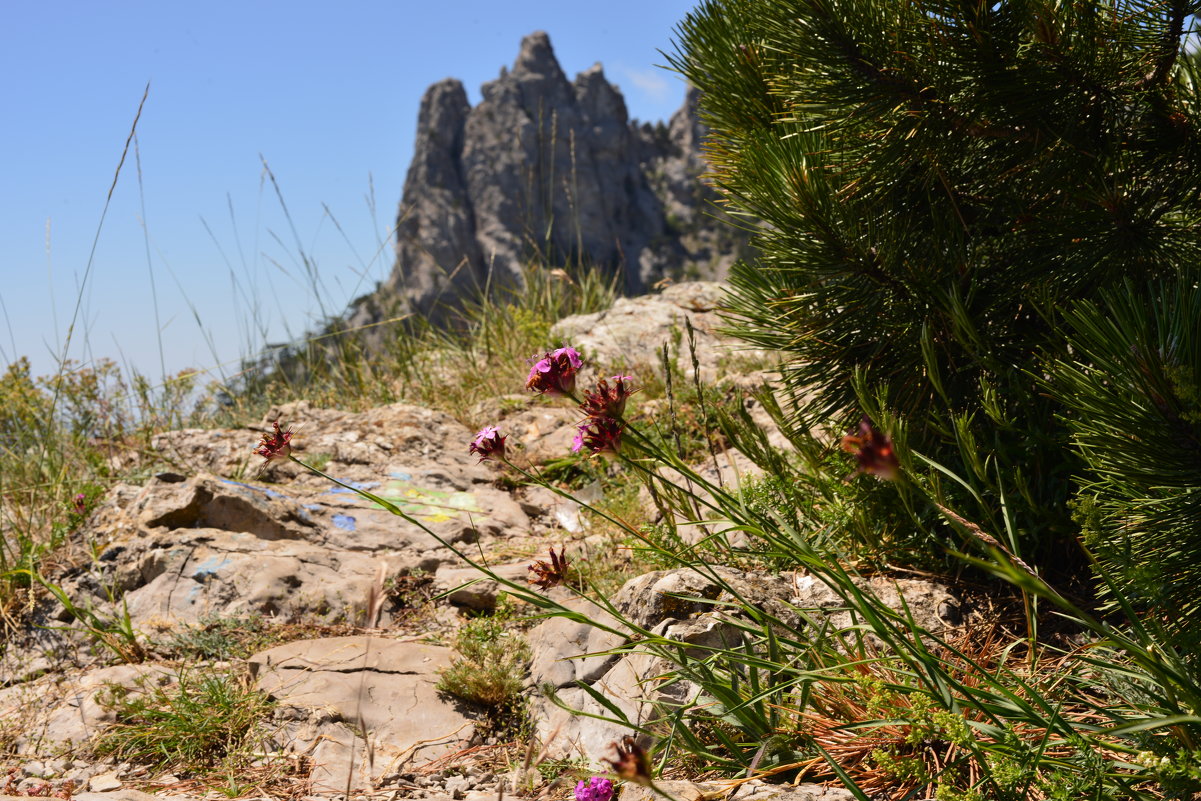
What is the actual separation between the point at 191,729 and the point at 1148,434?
8.24 ft

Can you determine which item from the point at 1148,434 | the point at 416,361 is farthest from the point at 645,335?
the point at 1148,434

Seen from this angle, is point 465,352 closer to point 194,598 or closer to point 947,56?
point 194,598

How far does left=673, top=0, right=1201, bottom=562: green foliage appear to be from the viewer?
195 centimetres

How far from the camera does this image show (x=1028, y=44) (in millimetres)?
2010

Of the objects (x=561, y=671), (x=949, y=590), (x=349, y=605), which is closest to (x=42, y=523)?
(x=349, y=605)

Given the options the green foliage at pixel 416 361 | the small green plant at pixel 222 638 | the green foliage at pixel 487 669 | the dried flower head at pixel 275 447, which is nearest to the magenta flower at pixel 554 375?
the dried flower head at pixel 275 447

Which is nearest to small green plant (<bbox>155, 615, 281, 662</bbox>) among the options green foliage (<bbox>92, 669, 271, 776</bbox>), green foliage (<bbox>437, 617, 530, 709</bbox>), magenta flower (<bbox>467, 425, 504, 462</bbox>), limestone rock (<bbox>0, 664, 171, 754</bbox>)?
limestone rock (<bbox>0, 664, 171, 754</bbox>)

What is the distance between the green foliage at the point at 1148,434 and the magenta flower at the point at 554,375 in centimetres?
89

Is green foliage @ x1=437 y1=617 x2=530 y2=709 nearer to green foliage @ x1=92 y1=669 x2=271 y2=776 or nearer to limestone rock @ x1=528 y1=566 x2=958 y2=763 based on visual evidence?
limestone rock @ x1=528 y1=566 x2=958 y2=763

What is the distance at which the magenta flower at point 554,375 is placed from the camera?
1509 mm

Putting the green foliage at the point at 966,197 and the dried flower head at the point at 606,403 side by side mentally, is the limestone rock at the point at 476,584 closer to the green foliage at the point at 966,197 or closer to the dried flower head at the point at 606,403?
the green foliage at the point at 966,197

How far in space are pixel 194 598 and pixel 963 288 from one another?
2.90 m

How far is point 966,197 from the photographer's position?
232 centimetres

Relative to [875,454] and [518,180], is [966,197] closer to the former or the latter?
[875,454]
